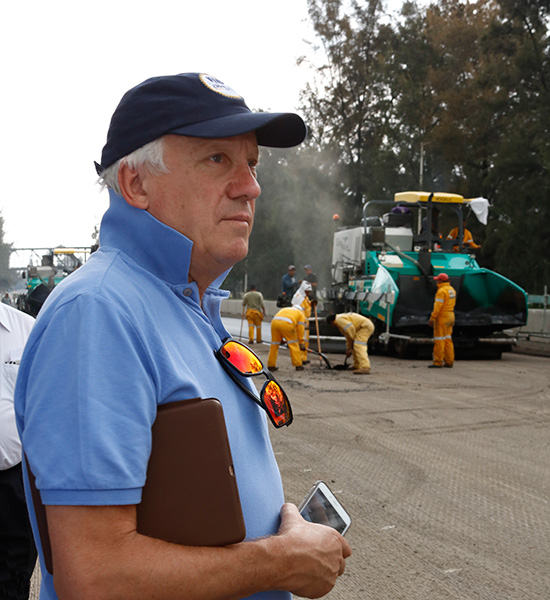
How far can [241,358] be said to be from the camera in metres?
1.56

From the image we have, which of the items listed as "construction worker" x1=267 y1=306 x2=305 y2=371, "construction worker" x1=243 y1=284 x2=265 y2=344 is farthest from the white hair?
"construction worker" x1=243 y1=284 x2=265 y2=344

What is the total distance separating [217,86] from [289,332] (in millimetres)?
11144

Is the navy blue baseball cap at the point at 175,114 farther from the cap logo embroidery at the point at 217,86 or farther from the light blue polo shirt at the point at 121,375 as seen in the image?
the light blue polo shirt at the point at 121,375

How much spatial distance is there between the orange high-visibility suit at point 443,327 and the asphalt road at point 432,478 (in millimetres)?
2321

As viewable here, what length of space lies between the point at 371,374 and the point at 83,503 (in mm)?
11503

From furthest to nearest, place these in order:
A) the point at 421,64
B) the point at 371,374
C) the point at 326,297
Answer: the point at 421,64, the point at 326,297, the point at 371,374

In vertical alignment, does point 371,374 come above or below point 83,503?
below

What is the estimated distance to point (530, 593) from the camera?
→ 357cm

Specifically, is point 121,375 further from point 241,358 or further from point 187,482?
point 241,358

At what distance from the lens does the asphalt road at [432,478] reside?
149 inches

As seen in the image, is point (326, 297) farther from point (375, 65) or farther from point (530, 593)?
point (375, 65)

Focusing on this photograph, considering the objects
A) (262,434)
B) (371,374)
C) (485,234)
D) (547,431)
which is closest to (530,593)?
(262,434)

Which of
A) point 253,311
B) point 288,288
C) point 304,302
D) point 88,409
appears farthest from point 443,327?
point 88,409

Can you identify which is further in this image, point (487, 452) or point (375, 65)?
point (375, 65)
